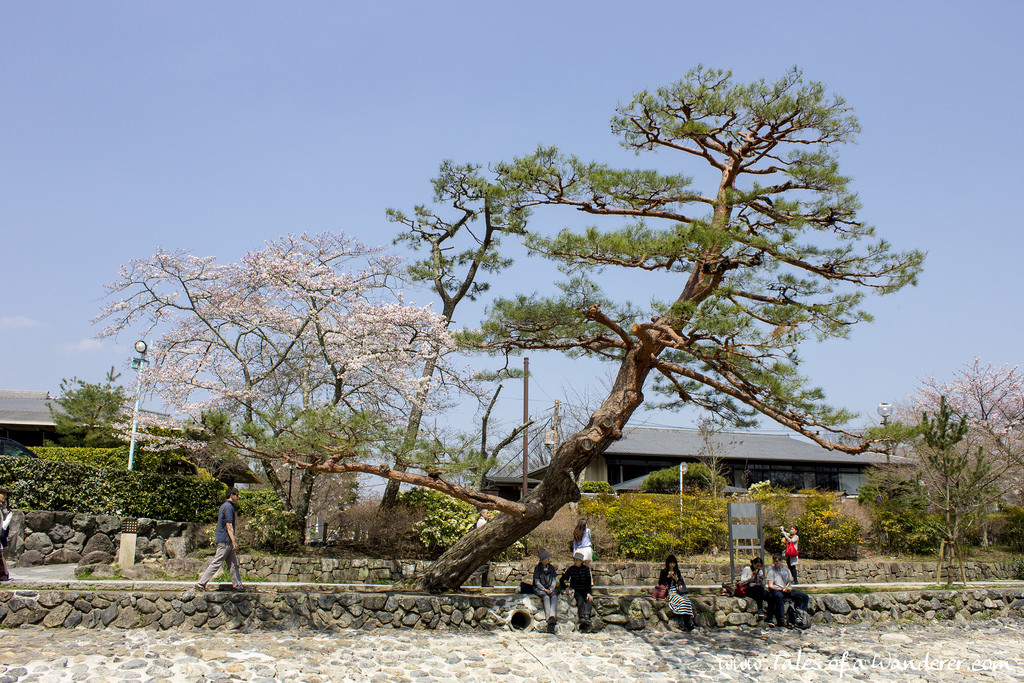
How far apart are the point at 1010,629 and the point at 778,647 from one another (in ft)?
16.5

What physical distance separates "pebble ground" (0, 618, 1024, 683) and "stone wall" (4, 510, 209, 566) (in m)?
4.35

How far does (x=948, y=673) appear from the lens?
7746 mm

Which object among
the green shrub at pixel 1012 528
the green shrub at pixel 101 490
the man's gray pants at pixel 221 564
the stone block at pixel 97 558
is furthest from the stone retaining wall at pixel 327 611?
the green shrub at pixel 1012 528

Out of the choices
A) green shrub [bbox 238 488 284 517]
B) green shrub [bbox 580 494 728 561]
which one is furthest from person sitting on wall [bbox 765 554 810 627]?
green shrub [bbox 238 488 284 517]

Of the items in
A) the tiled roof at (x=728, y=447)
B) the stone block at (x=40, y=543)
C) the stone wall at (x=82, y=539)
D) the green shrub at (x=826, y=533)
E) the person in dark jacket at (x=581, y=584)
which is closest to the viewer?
the person in dark jacket at (x=581, y=584)

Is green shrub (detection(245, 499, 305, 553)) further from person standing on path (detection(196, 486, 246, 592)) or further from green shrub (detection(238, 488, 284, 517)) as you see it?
person standing on path (detection(196, 486, 246, 592))

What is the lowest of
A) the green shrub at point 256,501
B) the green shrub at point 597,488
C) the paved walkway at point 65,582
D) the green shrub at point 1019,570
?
the green shrub at point 1019,570

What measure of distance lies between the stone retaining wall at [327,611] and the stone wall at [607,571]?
1.18 meters

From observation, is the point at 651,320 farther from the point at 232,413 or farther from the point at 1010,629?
the point at 232,413

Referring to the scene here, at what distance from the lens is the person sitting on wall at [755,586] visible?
32.6 ft

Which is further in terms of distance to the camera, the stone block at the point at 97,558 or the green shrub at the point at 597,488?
the green shrub at the point at 597,488

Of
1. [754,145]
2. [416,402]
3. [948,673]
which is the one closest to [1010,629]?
[948,673]

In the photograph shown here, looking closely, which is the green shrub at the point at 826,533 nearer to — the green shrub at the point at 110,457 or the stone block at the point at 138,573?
the stone block at the point at 138,573

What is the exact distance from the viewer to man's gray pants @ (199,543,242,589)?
8570 mm
